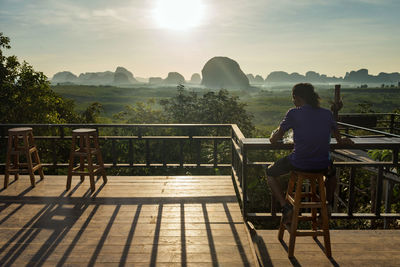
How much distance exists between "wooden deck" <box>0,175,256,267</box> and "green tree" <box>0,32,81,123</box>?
349 inches

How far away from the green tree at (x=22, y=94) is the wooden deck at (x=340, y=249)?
1252 centimetres

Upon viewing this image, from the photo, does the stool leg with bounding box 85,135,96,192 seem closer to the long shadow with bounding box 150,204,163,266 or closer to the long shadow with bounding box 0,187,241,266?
the long shadow with bounding box 0,187,241,266

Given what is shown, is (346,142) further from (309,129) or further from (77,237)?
(77,237)

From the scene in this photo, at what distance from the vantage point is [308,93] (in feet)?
9.84

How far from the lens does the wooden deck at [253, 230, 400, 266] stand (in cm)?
306

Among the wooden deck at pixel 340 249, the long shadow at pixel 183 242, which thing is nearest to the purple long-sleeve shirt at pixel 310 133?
the wooden deck at pixel 340 249

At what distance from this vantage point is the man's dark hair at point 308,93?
2.98m

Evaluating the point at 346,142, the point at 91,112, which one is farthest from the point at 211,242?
the point at 91,112

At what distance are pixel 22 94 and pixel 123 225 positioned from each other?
1181cm

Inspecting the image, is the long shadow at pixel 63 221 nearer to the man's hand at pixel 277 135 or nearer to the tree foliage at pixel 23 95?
the man's hand at pixel 277 135

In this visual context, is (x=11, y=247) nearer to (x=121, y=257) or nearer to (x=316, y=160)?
(x=121, y=257)

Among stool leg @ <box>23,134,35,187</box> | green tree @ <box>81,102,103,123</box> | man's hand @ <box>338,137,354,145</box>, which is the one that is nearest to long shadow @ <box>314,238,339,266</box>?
man's hand @ <box>338,137,354,145</box>

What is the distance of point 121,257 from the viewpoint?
3.07m

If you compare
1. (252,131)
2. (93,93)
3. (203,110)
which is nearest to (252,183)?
(203,110)
